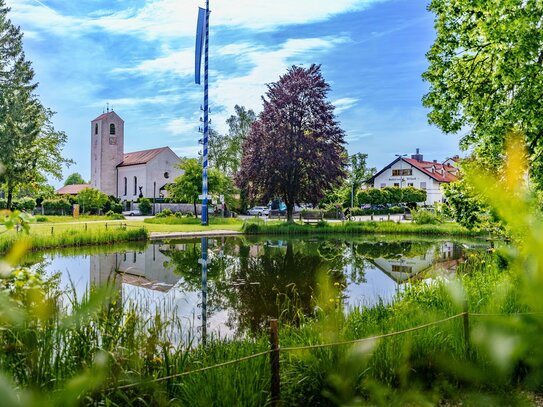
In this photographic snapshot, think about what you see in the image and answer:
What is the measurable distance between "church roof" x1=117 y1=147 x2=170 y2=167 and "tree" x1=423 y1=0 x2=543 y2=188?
55.6 meters

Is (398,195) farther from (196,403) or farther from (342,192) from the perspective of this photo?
(196,403)

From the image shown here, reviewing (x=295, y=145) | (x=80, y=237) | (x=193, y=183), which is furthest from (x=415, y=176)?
(x=80, y=237)

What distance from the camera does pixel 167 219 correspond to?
124ft

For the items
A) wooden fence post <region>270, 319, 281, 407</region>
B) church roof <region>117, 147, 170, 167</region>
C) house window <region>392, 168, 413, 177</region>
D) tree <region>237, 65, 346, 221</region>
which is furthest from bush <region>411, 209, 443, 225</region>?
church roof <region>117, 147, 170, 167</region>

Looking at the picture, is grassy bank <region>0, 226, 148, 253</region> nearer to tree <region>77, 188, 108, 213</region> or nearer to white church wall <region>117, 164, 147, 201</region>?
tree <region>77, 188, 108, 213</region>

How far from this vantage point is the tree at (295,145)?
32.4 m

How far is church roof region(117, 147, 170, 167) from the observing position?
2472 inches

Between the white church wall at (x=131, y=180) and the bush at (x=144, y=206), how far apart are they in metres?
9.95

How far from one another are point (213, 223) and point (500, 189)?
37795 millimetres

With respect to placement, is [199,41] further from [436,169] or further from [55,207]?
[436,169]

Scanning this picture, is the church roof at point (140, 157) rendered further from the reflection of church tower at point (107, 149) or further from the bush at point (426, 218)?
the bush at point (426, 218)

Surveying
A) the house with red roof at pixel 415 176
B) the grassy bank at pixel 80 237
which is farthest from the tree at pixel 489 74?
the house with red roof at pixel 415 176

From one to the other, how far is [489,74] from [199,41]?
27946mm

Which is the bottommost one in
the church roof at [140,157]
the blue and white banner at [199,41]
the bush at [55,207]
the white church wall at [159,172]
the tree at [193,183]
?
the bush at [55,207]
